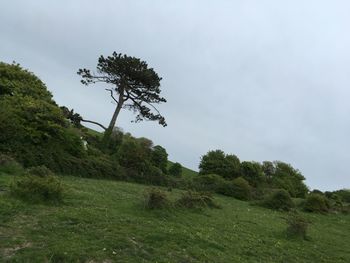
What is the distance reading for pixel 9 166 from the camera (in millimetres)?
23500

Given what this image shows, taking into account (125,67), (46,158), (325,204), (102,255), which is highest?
(125,67)

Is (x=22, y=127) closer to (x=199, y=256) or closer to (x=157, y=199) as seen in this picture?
(x=157, y=199)

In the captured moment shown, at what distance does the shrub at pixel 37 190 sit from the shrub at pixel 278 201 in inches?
798

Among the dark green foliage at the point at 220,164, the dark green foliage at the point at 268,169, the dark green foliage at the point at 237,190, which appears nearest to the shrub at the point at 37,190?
the dark green foliage at the point at 237,190

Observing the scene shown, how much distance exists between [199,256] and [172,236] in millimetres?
1559

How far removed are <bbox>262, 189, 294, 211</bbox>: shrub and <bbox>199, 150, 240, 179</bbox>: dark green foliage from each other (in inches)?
502

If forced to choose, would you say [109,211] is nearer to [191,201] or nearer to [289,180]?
[191,201]

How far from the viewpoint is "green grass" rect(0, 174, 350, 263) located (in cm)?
1135

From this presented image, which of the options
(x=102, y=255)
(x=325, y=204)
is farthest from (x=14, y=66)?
(x=102, y=255)

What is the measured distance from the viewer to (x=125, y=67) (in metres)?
44.8

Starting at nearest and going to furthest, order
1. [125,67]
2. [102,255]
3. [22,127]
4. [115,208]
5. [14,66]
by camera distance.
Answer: [102,255], [115,208], [22,127], [14,66], [125,67]

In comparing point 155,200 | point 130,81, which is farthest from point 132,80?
point 155,200

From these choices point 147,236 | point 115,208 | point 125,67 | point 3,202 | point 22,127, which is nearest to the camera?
point 147,236

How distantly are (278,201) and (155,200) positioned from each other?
17826 mm
